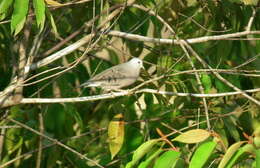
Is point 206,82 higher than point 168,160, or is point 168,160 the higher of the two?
point 206,82

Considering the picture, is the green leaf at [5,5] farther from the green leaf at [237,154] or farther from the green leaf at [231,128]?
the green leaf at [231,128]


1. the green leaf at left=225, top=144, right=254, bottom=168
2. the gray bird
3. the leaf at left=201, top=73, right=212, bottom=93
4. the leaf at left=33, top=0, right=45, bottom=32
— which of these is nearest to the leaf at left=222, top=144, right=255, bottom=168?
the green leaf at left=225, top=144, right=254, bottom=168

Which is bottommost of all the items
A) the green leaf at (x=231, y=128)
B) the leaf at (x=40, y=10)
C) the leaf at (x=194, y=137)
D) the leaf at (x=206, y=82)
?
the green leaf at (x=231, y=128)

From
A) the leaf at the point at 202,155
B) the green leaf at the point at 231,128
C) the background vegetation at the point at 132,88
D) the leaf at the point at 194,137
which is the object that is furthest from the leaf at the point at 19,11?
the green leaf at the point at 231,128

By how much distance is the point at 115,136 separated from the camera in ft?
12.5

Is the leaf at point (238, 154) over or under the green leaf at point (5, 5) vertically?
under

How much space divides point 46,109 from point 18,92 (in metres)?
0.82

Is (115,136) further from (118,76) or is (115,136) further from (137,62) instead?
(137,62)

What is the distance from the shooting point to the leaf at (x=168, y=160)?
9.18 feet

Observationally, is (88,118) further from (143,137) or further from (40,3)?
(40,3)

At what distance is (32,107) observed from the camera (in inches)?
191

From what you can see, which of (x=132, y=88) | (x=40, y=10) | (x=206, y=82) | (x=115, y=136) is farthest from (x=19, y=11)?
A: (x=132, y=88)

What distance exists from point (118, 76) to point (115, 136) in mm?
1131

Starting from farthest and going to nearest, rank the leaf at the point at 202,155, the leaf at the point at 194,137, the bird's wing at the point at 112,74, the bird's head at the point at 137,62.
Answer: the bird's head at the point at 137,62 → the bird's wing at the point at 112,74 → the leaf at the point at 194,137 → the leaf at the point at 202,155
